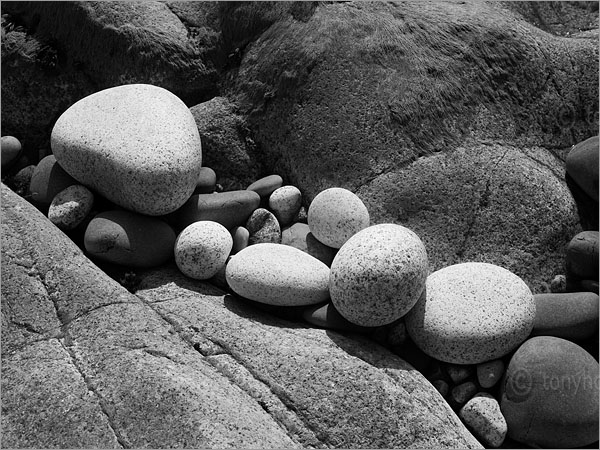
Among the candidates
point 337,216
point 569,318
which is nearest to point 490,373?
point 569,318

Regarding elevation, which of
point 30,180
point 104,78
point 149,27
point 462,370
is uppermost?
point 149,27

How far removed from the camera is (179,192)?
19.3 feet

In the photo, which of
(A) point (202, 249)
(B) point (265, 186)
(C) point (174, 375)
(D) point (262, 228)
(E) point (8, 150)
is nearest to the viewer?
(C) point (174, 375)

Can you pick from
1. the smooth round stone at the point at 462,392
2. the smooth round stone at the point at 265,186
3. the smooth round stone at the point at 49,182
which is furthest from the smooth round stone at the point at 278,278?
the smooth round stone at the point at 49,182

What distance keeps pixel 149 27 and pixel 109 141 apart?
2.08m

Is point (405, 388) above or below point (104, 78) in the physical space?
below

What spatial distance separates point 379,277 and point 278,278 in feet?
2.86

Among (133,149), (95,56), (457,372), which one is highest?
(95,56)

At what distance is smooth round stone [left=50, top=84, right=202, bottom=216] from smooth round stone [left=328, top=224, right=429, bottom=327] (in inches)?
67.3

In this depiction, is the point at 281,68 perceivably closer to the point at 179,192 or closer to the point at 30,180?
the point at 179,192

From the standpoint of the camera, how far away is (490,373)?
17.4 feet

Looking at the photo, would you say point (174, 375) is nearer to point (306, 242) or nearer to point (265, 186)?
point (306, 242)

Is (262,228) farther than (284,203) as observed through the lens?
No

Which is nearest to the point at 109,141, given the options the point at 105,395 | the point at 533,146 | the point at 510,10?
the point at 105,395
